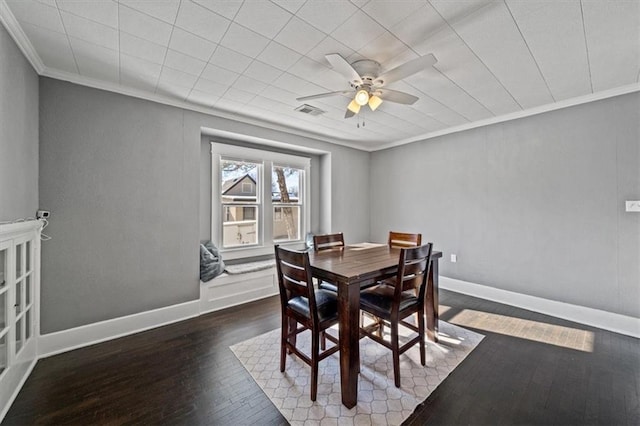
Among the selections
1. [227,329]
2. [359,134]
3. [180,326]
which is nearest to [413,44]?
[359,134]

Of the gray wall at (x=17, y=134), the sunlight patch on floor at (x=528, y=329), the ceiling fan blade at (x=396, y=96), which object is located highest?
the ceiling fan blade at (x=396, y=96)

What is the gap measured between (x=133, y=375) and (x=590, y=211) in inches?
192

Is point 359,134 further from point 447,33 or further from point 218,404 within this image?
point 218,404

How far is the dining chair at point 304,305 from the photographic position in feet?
6.05

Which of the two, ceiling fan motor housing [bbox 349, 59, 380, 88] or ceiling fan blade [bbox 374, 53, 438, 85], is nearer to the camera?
ceiling fan blade [bbox 374, 53, 438, 85]

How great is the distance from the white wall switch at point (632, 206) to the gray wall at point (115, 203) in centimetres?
480

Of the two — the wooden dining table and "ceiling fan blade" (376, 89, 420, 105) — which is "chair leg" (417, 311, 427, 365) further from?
"ceiling fan blade" (376, 89, 420, 105)

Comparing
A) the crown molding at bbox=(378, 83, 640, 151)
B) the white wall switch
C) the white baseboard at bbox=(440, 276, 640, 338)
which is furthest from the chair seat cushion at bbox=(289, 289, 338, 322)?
the crown molding at bbox=(378, 83, 640, 151)

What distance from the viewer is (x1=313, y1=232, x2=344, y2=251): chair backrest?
2.96 m

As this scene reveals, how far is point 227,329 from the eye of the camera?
293cm

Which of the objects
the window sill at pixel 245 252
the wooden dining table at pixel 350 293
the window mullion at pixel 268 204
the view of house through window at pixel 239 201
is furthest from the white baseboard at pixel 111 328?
the wooden dining table at pixel 350 293

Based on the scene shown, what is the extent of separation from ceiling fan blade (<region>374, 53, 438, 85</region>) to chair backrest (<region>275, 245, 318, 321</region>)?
1.51m

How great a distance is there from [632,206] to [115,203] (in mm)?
5405

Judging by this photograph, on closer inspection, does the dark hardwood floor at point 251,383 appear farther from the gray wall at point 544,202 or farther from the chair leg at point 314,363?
the gray wall at point 544,202
